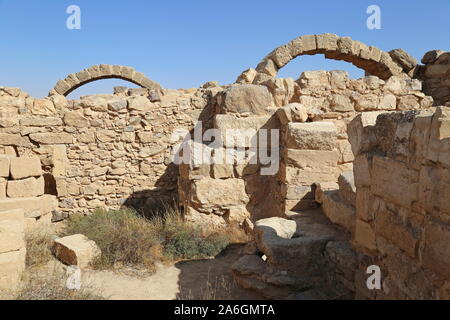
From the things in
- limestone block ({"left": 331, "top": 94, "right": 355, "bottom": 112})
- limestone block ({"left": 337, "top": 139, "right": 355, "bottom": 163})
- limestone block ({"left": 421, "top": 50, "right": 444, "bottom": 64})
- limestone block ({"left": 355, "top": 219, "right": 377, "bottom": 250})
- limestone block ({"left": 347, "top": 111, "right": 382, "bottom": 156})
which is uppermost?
limestone block ({"left": 421, "top": 50, "right": 444, "bottom": 64})

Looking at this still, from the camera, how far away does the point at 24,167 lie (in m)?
5.13

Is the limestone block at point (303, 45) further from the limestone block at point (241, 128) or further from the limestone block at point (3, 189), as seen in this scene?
the limestone block at point (3, 189)

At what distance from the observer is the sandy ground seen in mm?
3322

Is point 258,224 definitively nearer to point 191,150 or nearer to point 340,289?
point 340,289

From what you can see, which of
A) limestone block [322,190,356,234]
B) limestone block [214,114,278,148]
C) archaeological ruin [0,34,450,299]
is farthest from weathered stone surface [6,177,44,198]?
limestone block [322,190,356,234]

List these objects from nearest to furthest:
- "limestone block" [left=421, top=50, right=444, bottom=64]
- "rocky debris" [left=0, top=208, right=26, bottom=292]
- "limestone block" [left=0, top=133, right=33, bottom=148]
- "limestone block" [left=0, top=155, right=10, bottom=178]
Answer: "rocky debris" [left=0, top=208, right=26, bottom=292] < "limestone block" [left=0, top=155, right=10, bottom=178] < "limestone block" [left=0, top=133, right=33, bottom=148] < "limestone block" [left=421, top=50, right=444, bottom=64]

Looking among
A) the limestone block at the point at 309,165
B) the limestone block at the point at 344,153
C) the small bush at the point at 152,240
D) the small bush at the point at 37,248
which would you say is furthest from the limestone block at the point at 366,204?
the small bush at the point at 37,248

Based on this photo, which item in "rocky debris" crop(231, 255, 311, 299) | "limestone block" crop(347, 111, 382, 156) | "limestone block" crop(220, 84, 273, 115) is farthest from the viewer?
"limestone block" crop(220, 84, 273, 115)

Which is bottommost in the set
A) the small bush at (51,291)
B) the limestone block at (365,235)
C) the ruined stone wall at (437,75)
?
the small bush at (51,291)

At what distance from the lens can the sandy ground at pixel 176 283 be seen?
3.32 m

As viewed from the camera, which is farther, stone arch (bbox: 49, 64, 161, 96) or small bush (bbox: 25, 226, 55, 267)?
stone arch (bbox: 49, 64, 161, 96)

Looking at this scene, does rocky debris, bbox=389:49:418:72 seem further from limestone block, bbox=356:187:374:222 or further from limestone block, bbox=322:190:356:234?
limestone block, bbox=356:187:374:222

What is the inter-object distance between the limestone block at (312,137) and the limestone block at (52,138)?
3813 mm

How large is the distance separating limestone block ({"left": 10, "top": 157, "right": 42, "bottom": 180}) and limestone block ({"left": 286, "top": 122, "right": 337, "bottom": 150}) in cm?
385
